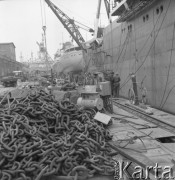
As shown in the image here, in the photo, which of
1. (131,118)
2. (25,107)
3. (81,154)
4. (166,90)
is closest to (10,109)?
(25,107)

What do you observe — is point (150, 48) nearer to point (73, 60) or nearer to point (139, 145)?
point (139, 145)

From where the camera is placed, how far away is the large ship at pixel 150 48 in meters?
9.74

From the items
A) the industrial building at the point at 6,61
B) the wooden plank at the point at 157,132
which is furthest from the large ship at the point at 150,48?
the industrial building at the point at 6,61

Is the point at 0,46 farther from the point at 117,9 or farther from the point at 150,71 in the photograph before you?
the point at 150,71

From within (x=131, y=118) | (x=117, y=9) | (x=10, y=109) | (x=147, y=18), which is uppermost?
(x=117, y=9)

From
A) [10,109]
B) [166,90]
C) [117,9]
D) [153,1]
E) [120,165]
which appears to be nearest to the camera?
[120,165]

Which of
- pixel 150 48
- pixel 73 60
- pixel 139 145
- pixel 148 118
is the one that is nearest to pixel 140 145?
pixel 139 145

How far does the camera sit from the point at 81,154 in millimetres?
3697

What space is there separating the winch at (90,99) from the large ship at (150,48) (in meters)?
3.54

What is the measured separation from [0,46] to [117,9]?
6590cm

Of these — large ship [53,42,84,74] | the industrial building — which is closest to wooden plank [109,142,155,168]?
large ship [53,42,84,74]

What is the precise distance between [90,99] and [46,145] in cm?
397

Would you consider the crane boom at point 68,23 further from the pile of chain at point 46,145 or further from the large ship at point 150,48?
the pile of chain at point 46,145

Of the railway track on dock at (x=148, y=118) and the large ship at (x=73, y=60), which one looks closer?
the railway track on dock at (x=148, y=118)
